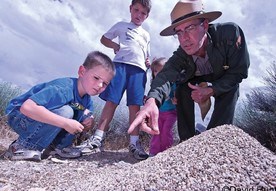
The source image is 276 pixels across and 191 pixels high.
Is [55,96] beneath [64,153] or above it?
above

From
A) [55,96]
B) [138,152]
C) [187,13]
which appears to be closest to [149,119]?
[55,96]

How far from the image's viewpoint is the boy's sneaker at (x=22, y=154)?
2922 millimetres

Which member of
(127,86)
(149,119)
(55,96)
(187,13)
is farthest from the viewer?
(127,86)

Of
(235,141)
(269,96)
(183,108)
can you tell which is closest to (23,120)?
(183,108)

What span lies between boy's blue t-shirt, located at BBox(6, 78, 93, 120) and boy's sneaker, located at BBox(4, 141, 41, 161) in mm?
349

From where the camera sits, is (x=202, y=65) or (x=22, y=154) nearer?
(x=22, y=154)

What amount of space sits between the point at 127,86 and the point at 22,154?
1.45 meters

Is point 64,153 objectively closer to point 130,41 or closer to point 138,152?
point 138,152

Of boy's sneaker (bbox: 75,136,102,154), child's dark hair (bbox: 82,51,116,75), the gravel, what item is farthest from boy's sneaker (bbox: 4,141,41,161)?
child's dark hair (bbox: 82,51,116,75)

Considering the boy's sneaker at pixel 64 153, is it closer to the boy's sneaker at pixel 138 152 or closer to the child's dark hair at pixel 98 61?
the boy's sneaker at pixel 138 152

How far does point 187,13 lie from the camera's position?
305 centimetres

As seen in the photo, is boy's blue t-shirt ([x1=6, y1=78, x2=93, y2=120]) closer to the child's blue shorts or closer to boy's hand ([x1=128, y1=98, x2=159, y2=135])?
the child's blue shorts

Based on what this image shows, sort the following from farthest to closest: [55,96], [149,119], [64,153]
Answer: [64,153], [55,96], [149,119]

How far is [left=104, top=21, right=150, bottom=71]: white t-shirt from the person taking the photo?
3891 mm
